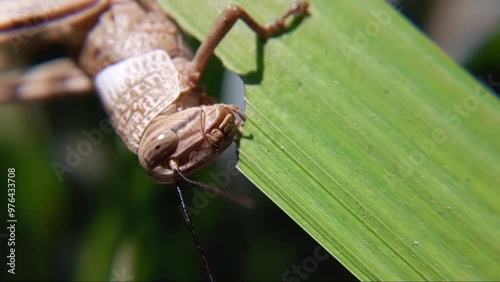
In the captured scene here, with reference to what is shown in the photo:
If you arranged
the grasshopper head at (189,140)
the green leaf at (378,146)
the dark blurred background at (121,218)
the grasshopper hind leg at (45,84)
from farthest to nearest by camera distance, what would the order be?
1. the grasshopper hind leg at (45,84)
2. the dark blurred background at (121,218)
3. the grasshopper head at (189,140)
4. the green leaf at (378,146)

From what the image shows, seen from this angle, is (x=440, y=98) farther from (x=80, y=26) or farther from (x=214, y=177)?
(x=80, y=26)

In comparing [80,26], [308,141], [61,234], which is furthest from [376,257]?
[80,26]

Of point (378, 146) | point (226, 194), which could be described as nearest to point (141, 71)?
point (226, 194)

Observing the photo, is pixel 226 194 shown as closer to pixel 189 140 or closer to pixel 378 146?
pixel 189 140

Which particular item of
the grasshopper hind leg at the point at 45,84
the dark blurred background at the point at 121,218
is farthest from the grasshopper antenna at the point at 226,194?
the grasshopper hind leg at the point at 45,84

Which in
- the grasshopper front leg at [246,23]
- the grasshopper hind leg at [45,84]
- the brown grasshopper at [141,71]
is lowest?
the grasshopper hind leg at [45,84]

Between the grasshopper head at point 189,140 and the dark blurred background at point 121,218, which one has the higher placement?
the grasshopper head at point 189,140

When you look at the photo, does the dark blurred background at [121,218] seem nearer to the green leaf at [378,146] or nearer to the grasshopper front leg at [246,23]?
the grasshopper front leg at [246,23]
